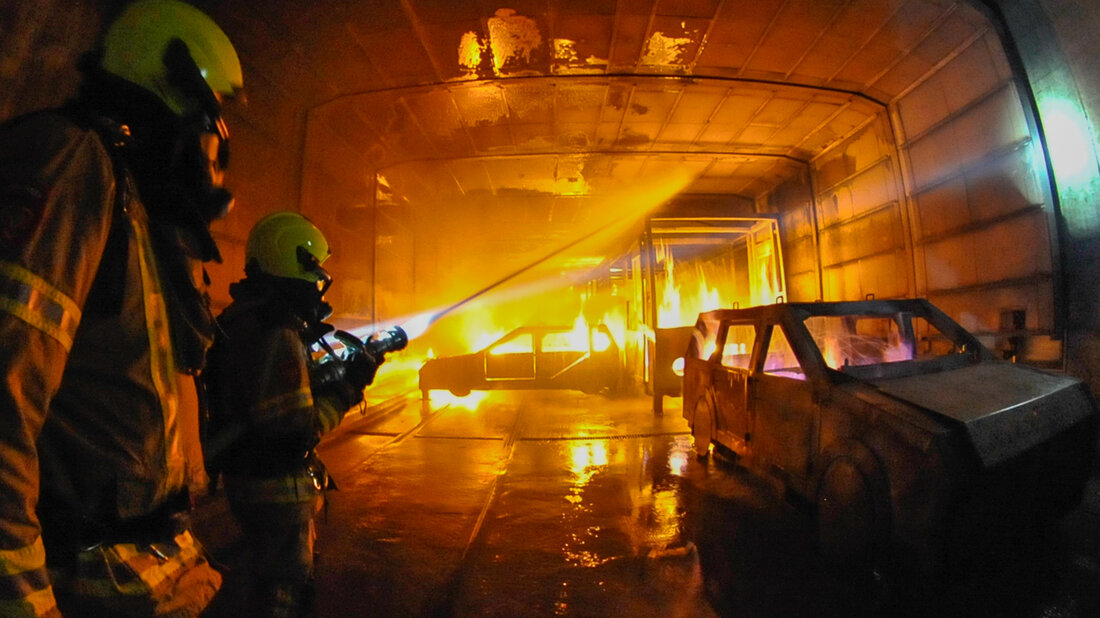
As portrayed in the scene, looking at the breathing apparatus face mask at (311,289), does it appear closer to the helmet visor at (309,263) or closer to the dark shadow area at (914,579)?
the helmet visor at (309,263)

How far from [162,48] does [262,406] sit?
A: 123 centimetres

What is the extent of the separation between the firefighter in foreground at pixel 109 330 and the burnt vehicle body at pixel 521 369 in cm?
817

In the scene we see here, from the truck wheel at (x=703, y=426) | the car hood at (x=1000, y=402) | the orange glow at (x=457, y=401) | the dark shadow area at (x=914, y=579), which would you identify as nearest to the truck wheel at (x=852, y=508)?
the dark shadow area at (x=914, y=579)

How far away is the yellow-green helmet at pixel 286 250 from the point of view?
2.15 metres

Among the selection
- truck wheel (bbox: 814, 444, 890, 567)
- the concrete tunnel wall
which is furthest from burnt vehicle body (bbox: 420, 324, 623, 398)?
truck wheel (bbox: 814, 444, 890, 567)

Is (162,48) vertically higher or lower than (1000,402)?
higher

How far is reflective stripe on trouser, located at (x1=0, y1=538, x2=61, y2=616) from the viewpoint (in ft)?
2.33

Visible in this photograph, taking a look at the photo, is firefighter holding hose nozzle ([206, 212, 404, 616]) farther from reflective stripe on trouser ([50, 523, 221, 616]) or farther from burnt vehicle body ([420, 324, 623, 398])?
burnt vehicle body ([420, 324, 623, 398])

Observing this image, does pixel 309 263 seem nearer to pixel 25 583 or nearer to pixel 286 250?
pixel 286 250

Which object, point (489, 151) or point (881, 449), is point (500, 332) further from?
point (881, 449)

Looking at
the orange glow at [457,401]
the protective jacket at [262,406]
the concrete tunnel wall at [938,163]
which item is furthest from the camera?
the orange glow at [457,401]

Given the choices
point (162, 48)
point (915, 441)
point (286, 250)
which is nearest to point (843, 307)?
point (915, 441)

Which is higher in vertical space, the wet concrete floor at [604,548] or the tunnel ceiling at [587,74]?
the tunnel ceiling at [587,74]

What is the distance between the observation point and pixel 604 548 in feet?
11.0
